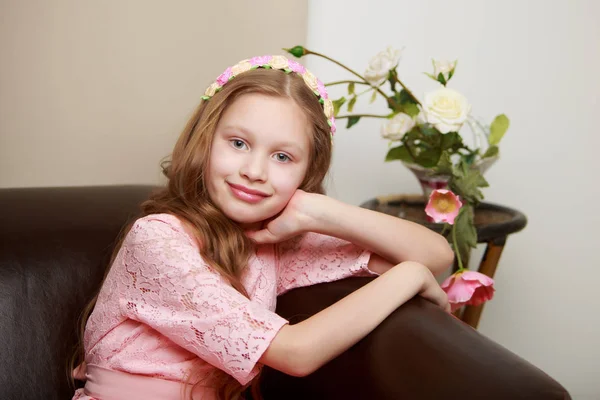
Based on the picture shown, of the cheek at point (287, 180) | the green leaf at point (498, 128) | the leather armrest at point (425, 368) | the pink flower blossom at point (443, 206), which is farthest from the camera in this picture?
the green leaf at point (498, 128)

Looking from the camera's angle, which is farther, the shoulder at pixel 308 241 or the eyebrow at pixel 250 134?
the shoulder at pixel 308 241

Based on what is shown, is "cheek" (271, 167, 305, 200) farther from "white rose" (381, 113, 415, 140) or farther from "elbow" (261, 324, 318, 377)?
"white rose" (381, 113, 415, 140)

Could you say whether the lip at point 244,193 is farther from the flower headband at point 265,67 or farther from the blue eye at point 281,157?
the flower headband at point 265,67

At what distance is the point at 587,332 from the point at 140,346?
1.71 m

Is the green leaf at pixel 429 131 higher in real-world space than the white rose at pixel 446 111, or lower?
lower

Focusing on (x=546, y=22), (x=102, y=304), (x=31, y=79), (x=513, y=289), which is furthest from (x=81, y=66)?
(x=513, y=289)

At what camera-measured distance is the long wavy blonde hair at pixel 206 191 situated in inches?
42.6

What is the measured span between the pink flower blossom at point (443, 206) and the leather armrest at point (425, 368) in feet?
1.15

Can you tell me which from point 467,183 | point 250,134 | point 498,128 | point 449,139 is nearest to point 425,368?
point 250,134

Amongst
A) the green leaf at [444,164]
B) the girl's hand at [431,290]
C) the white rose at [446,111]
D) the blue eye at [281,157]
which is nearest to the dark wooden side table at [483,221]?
the green leaf at [444,164]

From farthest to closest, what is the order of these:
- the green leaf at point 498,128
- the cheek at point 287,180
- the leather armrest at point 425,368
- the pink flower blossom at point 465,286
Result: the green leaf at point 498,128 < the pink flower blossom at point 465,286 < the cheek at point 287,180 < the leather armrest at point 425,368

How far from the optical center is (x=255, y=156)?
1072mm

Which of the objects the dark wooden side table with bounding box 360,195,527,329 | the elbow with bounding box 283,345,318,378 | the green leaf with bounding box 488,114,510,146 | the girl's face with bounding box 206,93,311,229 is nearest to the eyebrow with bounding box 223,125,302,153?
the girl's face with bounding box 206,93,311,229

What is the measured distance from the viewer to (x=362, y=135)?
6.49ft
